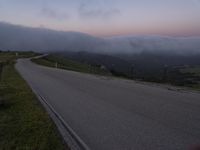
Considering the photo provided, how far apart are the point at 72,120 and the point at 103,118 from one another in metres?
0.90

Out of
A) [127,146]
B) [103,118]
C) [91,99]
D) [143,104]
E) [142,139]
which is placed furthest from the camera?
[91,99]

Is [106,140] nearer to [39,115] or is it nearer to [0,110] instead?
[39,115]

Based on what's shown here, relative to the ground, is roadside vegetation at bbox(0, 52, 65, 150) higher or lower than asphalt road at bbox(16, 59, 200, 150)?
lower

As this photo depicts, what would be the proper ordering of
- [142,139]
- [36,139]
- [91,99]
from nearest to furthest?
1. [142,139]
2. [36,139]
3. [91,99]

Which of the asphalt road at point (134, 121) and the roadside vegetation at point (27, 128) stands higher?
the asphalt road at point (134, 121)

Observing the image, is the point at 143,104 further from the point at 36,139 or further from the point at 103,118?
the point at 36,139

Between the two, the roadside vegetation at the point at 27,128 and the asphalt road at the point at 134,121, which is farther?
the roadside vegetation at the point at 27,128

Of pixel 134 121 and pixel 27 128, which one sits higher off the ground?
pixel 134 121

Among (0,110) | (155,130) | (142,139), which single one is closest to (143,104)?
(155,130)

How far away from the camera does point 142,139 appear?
5.81m

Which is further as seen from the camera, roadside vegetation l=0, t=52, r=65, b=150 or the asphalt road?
roadside vegetation l=0, t=52, r=65, b=150

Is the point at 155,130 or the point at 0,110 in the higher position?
the point at 155,130

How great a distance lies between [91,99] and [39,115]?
2997 millimetres

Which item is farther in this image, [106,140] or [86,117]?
[86,117]
